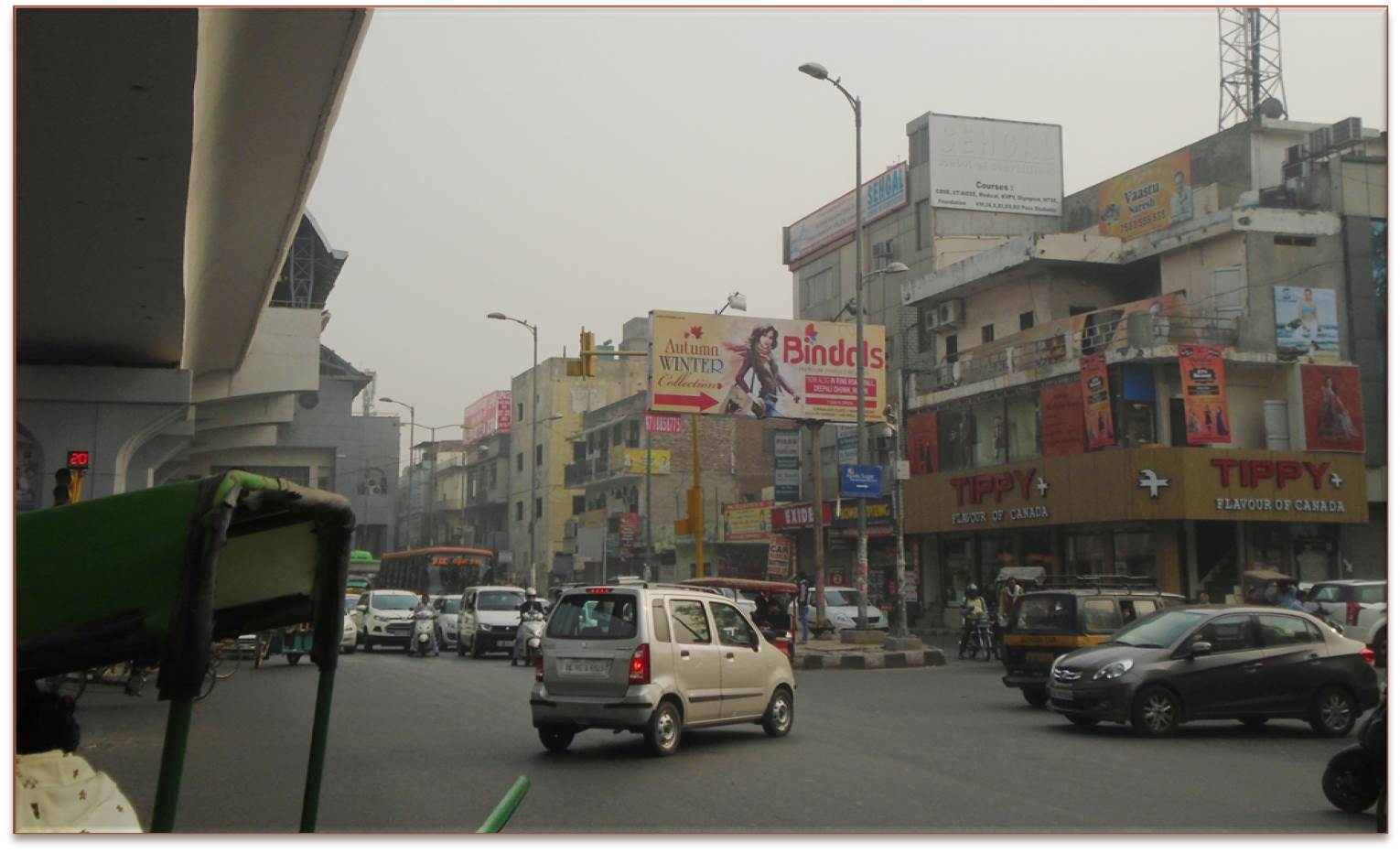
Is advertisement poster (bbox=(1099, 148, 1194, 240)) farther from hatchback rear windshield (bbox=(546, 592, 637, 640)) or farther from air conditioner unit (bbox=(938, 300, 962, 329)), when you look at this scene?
hatchback rear windshield (bbox=(546, 592, 637, 640))

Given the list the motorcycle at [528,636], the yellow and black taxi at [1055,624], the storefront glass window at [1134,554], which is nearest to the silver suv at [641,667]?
the yellow and black taxi at [1055,624]

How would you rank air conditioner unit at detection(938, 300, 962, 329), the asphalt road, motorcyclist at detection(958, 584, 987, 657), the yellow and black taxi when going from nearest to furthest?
the asphalt road < the yellow and black taxi < motorcyclist at detection(958, 584, 987, 657) < air conditioner unit at detection(938, 300, 962, 329)

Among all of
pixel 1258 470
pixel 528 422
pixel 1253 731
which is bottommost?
pixel 1253 731

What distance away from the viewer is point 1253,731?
588 inches

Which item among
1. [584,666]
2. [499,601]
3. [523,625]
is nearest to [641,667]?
[584,666]

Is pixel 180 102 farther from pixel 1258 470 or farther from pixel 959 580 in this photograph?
pixel 959 580

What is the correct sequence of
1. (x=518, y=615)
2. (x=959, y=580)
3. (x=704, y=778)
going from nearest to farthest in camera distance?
1. (x=704, y=778)
2. (x=518, y=615)
3. (x=959, y=580)

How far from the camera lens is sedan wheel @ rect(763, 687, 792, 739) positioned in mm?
14008

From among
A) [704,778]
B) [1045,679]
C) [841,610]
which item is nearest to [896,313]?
[841,610]

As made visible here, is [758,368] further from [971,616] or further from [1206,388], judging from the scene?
[1206,388]

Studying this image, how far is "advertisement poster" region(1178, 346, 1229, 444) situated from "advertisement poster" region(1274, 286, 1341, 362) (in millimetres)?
2416

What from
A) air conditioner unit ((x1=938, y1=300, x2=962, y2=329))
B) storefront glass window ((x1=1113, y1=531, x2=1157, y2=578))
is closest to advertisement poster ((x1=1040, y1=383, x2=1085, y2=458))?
storefront glass window ((x1=1113, y1=531, x2=1157, y2=578))

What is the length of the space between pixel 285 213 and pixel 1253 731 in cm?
1188

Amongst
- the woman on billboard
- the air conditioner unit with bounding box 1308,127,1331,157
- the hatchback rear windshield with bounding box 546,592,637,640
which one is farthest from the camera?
the air conditioner unit with bounding box 1308,127,1331,157
